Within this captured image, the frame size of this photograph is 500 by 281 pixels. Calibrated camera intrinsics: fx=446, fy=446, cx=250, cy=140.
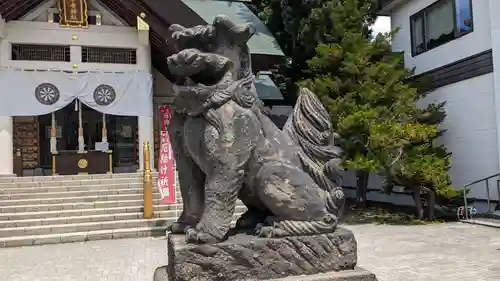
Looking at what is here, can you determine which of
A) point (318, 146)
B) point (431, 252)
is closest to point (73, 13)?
point (431, 252)

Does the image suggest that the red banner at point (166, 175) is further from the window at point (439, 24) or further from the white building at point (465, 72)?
the window at point (439, 24)

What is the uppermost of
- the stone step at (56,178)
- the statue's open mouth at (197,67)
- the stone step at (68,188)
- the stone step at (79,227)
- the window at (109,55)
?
the window at (109,55)

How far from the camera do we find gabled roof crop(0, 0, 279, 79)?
1219 cm

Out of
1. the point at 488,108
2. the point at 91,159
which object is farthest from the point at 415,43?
the point at 91,159

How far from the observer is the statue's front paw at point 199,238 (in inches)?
94.6

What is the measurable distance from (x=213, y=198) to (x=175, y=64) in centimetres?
77

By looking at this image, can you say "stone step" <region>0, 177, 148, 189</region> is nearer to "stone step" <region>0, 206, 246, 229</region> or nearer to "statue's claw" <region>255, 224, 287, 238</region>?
"stone step" <region>0, 206, 246, 229</region>

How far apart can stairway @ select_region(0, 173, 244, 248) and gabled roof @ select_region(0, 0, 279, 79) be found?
4.22m

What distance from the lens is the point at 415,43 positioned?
13.3 metres

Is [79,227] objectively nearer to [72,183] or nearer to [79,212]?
[79,212]

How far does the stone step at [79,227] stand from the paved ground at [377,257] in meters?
0.70

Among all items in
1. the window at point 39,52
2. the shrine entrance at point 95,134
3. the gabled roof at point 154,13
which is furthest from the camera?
the shrine entrance at point 95,134

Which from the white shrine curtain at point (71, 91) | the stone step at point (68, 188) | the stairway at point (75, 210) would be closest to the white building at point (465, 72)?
the stairway at point (75, 210)

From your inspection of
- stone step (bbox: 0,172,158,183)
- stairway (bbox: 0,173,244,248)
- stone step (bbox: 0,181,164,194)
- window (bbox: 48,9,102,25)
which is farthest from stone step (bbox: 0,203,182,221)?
window (bbox: 48,9,102,25)
